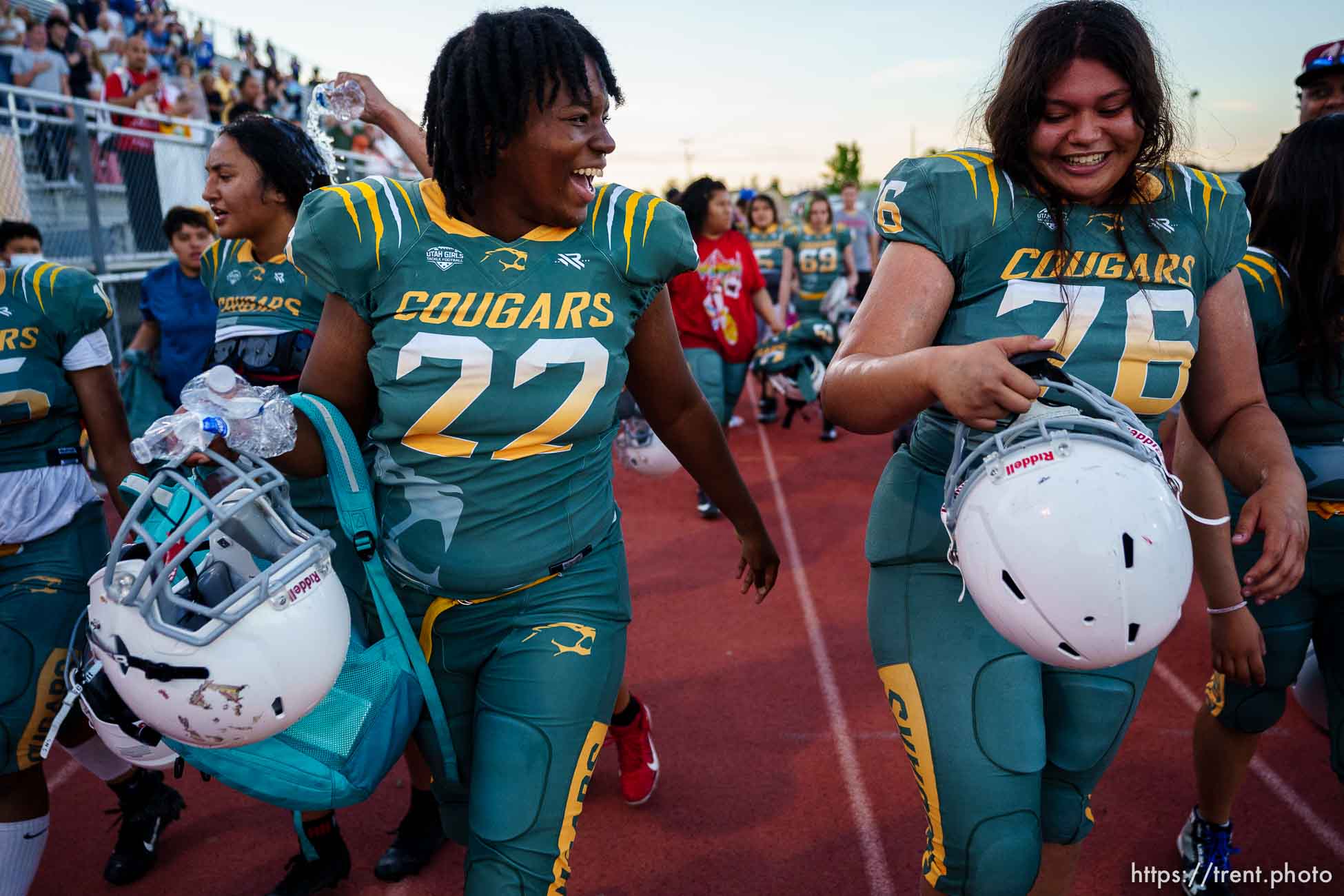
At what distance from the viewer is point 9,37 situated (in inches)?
378

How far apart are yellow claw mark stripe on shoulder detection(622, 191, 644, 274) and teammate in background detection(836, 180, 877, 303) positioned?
437 inches

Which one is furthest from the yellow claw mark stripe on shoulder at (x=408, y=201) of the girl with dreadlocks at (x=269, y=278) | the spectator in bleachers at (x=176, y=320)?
the spectator in bleachers at (x=176, y=320)

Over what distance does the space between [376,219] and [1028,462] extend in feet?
4.38

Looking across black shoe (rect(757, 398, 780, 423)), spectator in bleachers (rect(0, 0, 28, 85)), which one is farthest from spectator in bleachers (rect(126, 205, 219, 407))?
black shoe (rect(757, 398, 780, 423))

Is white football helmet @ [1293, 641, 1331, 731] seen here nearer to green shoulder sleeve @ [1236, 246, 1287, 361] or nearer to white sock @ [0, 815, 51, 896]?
green shoulder sleeve @ [1236, 246, 1287, 361]

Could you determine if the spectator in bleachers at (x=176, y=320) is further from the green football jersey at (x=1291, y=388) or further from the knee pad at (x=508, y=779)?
the green football jersey at (x=1291, y=388)

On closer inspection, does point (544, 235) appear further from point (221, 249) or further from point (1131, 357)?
point (221, 249)

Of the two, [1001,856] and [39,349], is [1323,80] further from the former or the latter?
[39,349]

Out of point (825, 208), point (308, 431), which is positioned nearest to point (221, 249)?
point (308, 431)

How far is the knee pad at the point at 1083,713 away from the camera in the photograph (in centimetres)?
208

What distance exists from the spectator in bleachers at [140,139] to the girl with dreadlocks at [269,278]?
6.81 meters

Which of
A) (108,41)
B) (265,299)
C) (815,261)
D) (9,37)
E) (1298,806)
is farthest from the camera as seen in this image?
(108,41)

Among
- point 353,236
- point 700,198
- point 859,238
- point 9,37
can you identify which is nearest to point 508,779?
point 353,236

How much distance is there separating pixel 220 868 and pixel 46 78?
9.28 m
